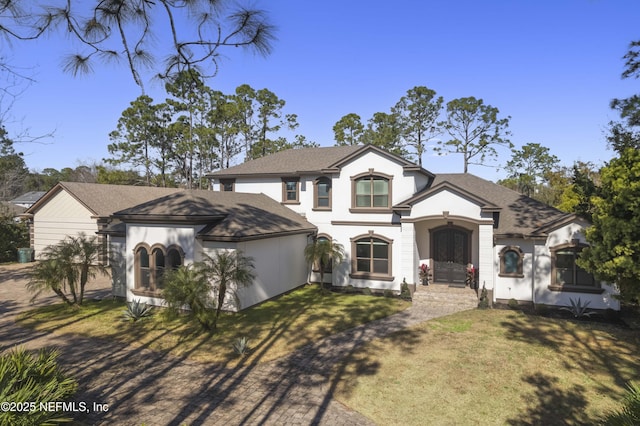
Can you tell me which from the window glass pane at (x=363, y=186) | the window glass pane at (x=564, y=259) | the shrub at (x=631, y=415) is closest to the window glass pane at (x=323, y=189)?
the window glass pane at (x=363, y=186)

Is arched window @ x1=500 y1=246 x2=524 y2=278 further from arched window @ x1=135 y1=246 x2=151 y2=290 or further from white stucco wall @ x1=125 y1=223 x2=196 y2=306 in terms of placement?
arched window @ x1=135 y1=246 x2=151 y2=290

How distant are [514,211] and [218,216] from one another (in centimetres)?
1468

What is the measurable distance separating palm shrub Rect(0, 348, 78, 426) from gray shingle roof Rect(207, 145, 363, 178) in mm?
15567

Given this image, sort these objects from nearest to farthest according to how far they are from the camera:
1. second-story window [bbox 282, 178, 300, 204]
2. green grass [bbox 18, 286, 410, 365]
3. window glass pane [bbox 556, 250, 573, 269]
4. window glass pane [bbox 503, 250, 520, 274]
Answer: green grass [bbox 18, 286, 410, 365] < window glass pane [bbox 556, 250, 573, 269] < window glass pane [bbox 503, 250, 520, 274] < second-story window [bbox 282, 178, 300, 204]

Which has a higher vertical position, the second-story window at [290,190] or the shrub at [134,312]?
the second-story window at [290,190]

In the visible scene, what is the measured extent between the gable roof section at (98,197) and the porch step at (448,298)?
2316cm

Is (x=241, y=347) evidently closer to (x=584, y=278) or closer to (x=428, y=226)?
(x=428, y=226)

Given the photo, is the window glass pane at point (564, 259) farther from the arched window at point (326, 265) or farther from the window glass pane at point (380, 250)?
the arched window at point (326, 265)

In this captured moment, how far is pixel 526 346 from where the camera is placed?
38.3ft

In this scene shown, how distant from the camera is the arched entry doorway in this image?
18.9 m

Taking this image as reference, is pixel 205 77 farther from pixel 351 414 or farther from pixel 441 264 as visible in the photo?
pixel 441 264

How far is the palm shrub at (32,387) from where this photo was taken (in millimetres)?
6008

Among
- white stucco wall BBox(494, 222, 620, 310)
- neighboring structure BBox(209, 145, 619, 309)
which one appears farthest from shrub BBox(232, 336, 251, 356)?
white stucco wall BBox(494, 222, 620, 310)

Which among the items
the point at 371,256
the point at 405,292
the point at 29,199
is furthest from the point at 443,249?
the point at 29,199
